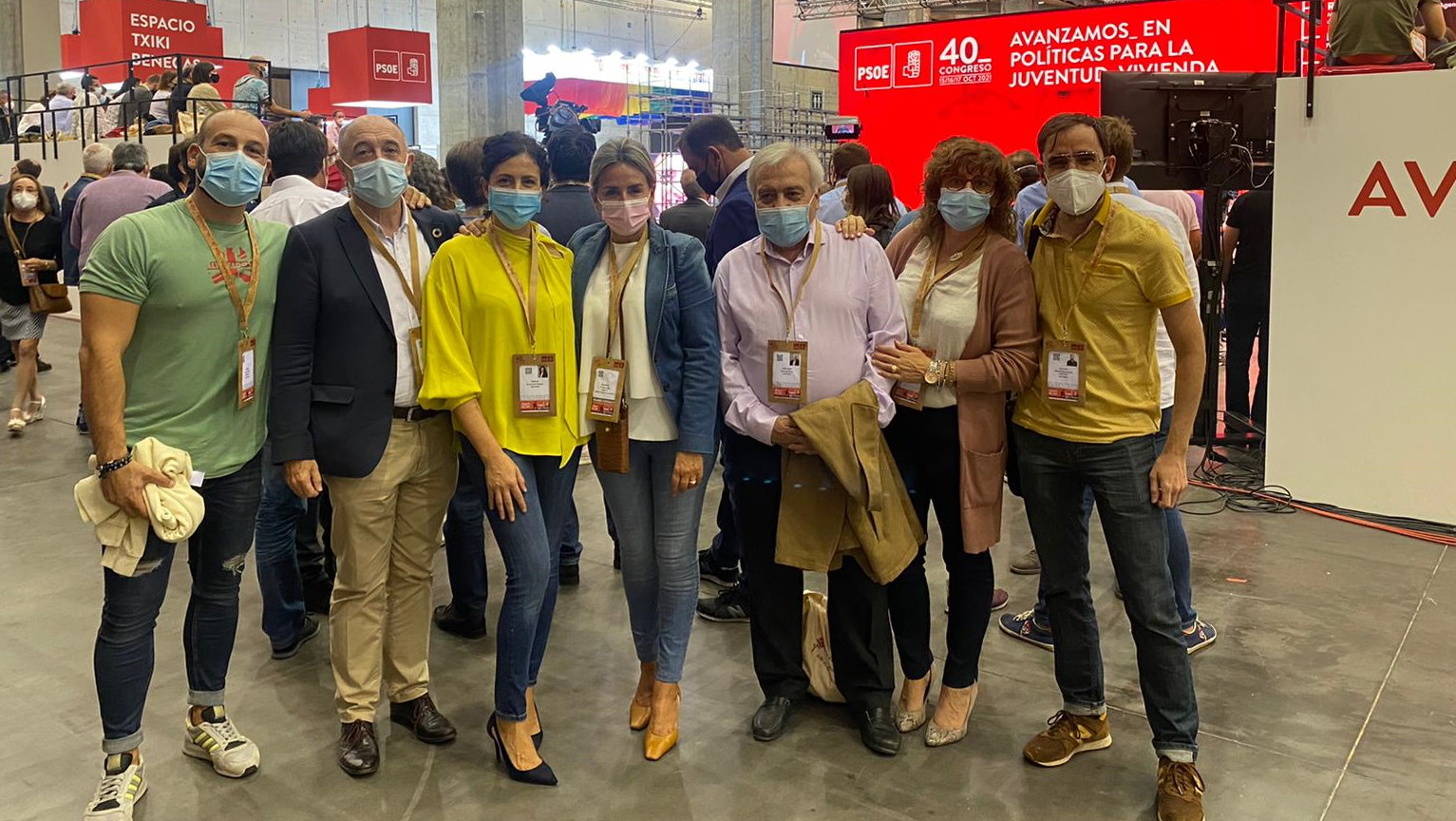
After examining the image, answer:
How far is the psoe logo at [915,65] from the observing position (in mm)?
12867

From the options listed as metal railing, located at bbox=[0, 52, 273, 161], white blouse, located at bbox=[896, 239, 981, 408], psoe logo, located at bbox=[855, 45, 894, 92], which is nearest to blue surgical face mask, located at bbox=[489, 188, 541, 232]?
white blouse, located at bbox=[896, 239, 981, 408]

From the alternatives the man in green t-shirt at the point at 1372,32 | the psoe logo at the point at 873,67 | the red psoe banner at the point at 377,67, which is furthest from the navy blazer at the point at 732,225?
the red psoe banner at the point at 377,67

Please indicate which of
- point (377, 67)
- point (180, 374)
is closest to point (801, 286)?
point (180, 374)

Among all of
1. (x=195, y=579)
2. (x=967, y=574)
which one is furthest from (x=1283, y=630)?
(x=195, y=579)

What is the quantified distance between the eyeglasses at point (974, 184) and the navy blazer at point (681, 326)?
62 cm

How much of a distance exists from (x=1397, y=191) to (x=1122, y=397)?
2966mm

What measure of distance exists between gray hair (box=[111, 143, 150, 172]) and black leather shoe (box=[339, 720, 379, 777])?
4533 millimetres

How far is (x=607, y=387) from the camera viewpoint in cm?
259

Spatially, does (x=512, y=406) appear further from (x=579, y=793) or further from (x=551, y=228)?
(x=551, y=228)

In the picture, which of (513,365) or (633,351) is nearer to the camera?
(513,365)

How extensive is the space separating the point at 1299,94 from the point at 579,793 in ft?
13.5

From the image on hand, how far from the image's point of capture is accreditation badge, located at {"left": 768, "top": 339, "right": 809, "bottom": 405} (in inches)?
104

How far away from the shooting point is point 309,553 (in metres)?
3.84

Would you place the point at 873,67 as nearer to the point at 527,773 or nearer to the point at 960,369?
the point at 960,369
